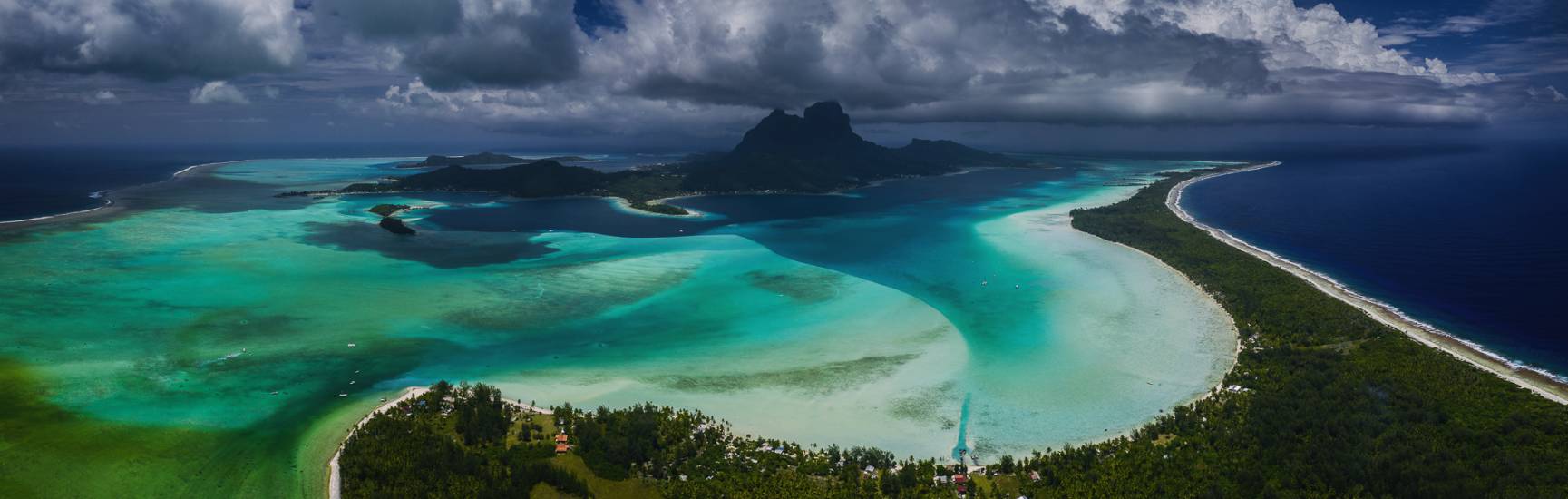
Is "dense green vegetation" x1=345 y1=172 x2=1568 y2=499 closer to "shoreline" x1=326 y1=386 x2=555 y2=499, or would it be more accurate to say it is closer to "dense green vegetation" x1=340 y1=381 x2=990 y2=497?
"dense green vegetation" x1=340 y1=381 x2=990 y2=497

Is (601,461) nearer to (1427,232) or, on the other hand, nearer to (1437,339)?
(1437,339)

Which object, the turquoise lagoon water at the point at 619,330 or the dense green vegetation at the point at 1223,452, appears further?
the turquoise lagoon water at the point at 619,330

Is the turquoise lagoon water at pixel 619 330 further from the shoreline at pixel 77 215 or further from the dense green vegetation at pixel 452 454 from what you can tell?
the shoreline at pixel 77 215

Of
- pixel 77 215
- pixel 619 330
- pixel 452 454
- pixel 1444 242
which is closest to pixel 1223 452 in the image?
pixel 452 454

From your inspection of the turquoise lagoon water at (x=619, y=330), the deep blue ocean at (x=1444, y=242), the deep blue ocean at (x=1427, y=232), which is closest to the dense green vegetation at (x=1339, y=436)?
the turquoise lagoon water at (x=619, y=330)

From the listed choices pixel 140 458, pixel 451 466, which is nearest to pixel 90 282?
pixel 140 458
